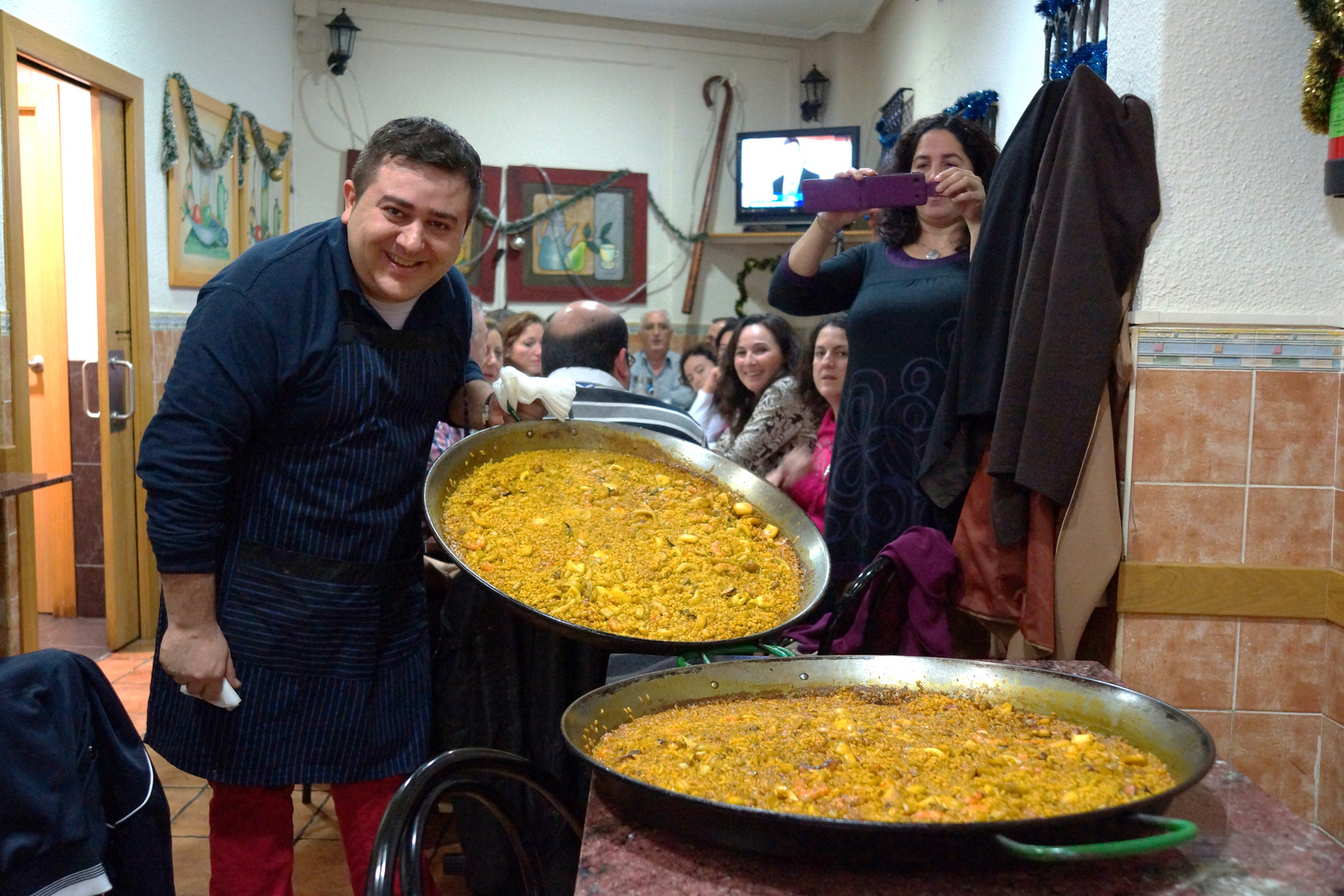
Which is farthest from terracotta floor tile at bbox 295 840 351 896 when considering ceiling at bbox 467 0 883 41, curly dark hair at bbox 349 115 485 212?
ceiling at bbox 467 0 883 41

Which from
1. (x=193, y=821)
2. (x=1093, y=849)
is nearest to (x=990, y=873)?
(x=1093, y=849)

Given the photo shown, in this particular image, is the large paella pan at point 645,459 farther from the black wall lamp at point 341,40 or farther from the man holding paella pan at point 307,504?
the black wall lamp at point 341,40

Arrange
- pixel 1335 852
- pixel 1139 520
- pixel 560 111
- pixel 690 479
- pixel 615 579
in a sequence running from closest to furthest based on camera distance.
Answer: pixel 1335 852 → pixel 615 579 → pixel 690 479 → pixel 1139 520 → pixel 560 111

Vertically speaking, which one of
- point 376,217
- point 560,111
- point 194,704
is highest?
point 560,111

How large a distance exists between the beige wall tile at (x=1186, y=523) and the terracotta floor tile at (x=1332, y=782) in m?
0.35

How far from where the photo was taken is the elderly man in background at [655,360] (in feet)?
20.3

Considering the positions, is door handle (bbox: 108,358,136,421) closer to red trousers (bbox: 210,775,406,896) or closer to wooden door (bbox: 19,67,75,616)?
wooden door (bbox: 19,67,75,616)

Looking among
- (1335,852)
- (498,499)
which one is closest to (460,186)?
(498,499)

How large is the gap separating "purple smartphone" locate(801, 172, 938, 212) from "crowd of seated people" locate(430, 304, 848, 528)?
20.6 inches

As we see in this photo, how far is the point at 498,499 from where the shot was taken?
5.52 feet

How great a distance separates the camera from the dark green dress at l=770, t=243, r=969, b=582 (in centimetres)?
210

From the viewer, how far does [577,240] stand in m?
6.75

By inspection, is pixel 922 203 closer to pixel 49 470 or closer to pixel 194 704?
pixel 194 704

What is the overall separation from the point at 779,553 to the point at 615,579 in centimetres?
27
